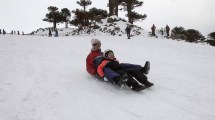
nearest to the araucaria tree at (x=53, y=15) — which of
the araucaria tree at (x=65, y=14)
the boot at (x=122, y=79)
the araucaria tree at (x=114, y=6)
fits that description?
the araucaria tree at (x=65, y=14)

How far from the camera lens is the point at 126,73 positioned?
15.4ft

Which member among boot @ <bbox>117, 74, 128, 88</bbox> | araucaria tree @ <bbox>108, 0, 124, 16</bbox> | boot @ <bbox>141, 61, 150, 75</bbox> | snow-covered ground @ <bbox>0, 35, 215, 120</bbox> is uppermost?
araucaria tree @ <bbox>108, 0, 124, 16</bbox>

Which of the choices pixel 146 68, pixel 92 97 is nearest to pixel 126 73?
→ pixel 146 68

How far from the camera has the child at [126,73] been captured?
4.38 meters

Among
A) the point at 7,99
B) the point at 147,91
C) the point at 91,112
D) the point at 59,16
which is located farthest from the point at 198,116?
the point at 59,16

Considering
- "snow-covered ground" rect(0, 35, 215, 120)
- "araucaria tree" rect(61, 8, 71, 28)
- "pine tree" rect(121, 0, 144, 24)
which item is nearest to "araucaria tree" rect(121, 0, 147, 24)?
"pine tree" rect(121, 0, 144, 24)

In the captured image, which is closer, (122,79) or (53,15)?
(122,79)

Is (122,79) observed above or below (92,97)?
above

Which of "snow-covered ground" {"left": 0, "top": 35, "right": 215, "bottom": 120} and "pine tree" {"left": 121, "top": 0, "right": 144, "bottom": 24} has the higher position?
"pine tree" {"left": 121, "top": 0, "right": 144, "bottom": 24}

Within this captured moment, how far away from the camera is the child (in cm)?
438

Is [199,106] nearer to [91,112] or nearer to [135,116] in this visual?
[135,116]

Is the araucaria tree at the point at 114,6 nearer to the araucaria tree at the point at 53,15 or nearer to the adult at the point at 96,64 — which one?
the araucaria tree at the point at 53,15

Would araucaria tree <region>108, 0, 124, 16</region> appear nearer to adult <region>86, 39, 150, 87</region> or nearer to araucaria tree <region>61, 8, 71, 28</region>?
araucaria tree <region>61, 8, 71, 28</region>

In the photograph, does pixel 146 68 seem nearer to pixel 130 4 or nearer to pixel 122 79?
pixel 122 79
